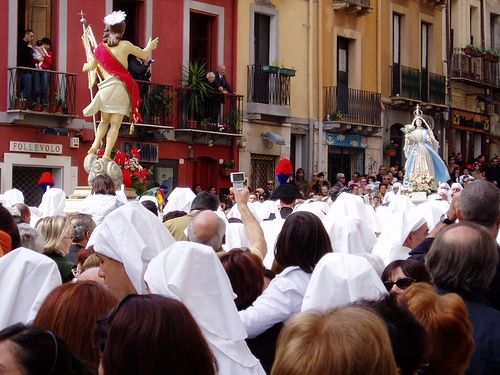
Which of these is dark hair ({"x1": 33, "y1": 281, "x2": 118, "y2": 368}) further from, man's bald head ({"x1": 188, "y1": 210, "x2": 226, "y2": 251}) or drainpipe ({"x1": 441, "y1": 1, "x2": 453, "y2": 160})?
drainpipe ({"x1": 441, "y1": 1, "x2": 453, "y2": 160})

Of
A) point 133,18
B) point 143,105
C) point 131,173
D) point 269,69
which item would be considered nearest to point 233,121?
point 269,69

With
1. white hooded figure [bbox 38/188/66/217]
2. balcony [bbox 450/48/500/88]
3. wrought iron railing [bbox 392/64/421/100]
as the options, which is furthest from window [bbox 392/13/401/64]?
white hooded figure [bbox 38/188/66/217]

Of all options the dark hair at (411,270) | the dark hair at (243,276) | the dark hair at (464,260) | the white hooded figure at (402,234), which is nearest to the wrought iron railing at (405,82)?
the white hooded figure at (402,234)

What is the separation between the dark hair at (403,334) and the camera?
3707 millimetres

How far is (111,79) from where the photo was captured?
15.6m

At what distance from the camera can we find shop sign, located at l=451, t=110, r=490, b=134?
35.2 metres

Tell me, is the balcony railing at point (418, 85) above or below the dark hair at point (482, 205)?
above

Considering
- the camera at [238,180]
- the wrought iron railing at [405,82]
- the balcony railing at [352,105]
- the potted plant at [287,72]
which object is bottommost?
the camera at [238,180]

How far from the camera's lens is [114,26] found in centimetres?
1541

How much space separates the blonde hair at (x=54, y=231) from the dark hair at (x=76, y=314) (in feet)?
10.3

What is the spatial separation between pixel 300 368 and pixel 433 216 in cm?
693

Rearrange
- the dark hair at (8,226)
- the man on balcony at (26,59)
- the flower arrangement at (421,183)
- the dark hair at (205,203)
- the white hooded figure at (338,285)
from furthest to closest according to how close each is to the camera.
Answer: the man on balcony at (26,59)
the flower arrangement at (421,183)
the dark hair at (205,203)
the dark hair at (8,226)
the white hooded figure at (338,285)

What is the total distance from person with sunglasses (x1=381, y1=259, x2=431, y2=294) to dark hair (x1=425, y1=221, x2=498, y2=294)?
0.41 metres

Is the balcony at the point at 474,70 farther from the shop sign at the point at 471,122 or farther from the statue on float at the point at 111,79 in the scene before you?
the statue on float at the point at 111,79
